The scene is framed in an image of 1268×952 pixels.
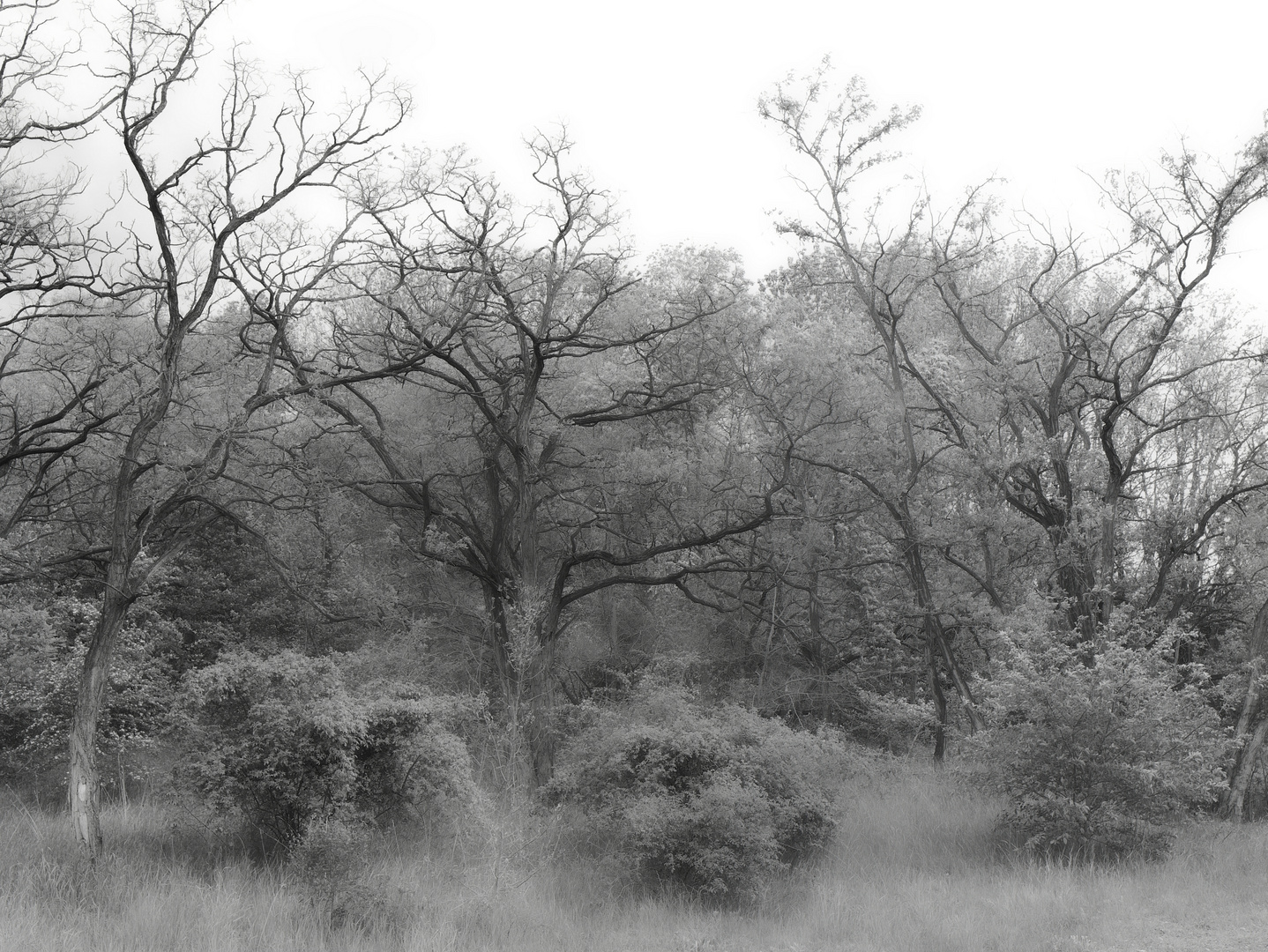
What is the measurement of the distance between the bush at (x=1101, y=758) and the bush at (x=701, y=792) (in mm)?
2651

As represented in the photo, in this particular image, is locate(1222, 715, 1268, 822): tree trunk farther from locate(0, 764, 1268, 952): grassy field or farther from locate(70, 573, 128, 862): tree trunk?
locate(70, 573, 128, 862): tree trunk

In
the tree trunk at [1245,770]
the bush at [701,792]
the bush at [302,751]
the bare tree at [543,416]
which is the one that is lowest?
the tree trunk at [1245,770]

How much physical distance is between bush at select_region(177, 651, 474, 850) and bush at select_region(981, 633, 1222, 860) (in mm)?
7262

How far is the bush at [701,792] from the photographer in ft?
39.9

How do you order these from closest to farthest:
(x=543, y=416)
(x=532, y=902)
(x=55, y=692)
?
1. (x=532, y=902)
2. (x=55, y=692)
3. (x=543, y=416)

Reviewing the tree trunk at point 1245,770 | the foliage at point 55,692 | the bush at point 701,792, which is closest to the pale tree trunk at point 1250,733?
the tree trunk at point 1245,770

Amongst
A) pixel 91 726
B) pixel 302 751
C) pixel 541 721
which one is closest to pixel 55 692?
pixel 91 726

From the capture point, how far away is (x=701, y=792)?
1280 cm

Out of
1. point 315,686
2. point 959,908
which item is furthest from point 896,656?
point 315,686

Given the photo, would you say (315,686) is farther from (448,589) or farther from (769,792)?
(448,589)

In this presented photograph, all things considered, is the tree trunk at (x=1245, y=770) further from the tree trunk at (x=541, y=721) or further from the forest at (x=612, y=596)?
the tree trunk at (x=541, y=721)

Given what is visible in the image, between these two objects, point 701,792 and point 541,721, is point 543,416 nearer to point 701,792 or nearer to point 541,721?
point 541,721

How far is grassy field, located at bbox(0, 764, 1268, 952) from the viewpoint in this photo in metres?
9.54

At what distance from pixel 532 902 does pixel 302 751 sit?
9.70 ft
